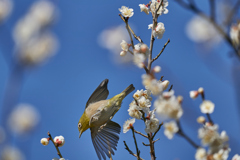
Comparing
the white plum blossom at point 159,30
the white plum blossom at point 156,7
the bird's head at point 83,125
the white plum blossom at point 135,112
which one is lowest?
the white plum blossom at point 135,112

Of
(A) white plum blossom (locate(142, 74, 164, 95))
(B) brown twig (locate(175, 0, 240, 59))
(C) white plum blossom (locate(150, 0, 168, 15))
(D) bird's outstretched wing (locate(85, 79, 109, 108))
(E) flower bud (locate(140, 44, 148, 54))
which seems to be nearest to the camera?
(B) brown twig (locate(175, 0, 240, 59))

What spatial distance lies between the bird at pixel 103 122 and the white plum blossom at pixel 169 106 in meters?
2.24

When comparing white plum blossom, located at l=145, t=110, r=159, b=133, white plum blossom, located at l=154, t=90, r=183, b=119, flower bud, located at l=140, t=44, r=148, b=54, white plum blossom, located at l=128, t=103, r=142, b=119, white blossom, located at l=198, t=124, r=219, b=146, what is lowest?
white blossom, located at l=198, t=124, r=219, b=146

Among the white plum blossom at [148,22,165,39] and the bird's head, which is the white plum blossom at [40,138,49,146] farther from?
the bird's head

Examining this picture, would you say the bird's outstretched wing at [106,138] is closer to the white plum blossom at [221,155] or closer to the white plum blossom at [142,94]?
the white plum blossom at [142,94]

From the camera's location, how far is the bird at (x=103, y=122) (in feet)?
13.4

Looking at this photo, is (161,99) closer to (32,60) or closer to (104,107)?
(32,60)

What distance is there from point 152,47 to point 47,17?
0.96 metres

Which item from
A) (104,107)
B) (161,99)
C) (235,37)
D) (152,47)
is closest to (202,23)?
(152,47)

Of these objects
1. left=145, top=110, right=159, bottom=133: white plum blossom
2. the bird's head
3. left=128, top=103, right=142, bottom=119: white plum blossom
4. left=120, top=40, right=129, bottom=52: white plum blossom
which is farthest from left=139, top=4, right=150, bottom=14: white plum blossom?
the bird's head

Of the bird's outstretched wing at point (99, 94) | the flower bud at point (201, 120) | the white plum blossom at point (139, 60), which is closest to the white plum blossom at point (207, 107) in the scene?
the flower bud at point (201, 120)

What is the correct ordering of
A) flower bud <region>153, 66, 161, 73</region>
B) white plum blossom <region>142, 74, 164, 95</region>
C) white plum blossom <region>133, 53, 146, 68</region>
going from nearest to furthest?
1. white plum blossom <region>142, 74, 164, 95</region>
2. flower bud <region>153, 66, 161, 73</region>
3. white plum blossom <region>133, 53, 146, 68</region>

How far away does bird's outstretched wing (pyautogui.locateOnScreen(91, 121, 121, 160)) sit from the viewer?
4.00 meters

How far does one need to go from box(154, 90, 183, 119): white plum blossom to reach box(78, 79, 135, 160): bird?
2.24 meters
